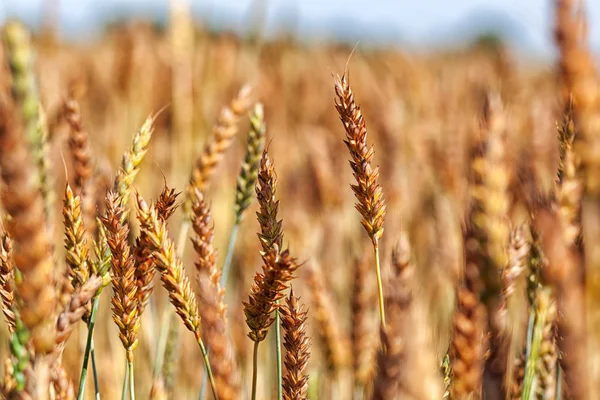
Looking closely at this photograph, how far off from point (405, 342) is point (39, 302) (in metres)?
0.20

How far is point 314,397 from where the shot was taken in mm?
1019

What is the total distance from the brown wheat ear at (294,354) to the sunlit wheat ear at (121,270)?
0.43 ft

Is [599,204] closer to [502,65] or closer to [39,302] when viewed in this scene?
[39,302]

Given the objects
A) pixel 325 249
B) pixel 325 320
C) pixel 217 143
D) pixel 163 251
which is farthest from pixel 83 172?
pixel 325 249

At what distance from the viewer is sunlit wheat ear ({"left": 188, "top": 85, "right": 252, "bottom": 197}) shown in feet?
2.84

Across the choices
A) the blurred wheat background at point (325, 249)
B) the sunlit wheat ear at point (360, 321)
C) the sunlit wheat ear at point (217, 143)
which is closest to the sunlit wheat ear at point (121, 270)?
the blurred wheat background at point (325, 249)

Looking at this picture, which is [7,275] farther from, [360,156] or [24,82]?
[360,156]

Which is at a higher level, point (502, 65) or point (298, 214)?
point (502, 65)

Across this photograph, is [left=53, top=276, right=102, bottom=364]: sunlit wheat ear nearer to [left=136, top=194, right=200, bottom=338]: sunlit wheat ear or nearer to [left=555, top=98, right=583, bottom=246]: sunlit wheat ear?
[left=136, top=194, right=200, bottom=338]: sunlit wheat ear

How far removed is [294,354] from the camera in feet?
1.93

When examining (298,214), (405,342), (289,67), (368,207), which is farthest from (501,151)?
(289,67)

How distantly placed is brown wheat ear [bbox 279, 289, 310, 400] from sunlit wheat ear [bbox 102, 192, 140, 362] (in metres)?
0.13

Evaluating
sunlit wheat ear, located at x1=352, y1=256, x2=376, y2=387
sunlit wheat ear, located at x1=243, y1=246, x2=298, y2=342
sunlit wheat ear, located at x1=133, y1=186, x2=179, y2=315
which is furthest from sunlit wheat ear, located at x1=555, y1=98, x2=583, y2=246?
sunlit wheat ear, located at x1=352, y1=256, x2=376, y2=387

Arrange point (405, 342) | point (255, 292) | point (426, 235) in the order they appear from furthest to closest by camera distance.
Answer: point (426, 235)
point (255, 292)
point (405, 342)
